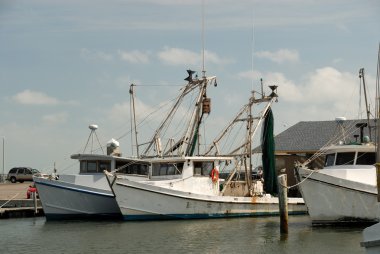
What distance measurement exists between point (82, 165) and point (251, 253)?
14052mm

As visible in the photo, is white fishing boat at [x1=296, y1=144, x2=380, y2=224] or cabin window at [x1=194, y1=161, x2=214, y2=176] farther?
cabin window at [x1=194, y1=161, x2=214, y2=176]

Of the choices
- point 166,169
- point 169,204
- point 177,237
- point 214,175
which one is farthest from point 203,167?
point 177,237

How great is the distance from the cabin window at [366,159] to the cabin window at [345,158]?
0.27 m

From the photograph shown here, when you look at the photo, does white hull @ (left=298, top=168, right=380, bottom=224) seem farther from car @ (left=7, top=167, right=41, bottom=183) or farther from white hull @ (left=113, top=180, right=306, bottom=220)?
car @ (left=7, top=167, right=41, bottom=183)

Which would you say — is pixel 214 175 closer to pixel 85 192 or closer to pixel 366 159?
pixel 85 192

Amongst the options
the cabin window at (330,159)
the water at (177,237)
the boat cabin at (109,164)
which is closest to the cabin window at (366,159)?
the cabin window at (330,159)

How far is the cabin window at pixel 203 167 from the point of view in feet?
110

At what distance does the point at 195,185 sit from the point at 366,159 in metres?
8.29

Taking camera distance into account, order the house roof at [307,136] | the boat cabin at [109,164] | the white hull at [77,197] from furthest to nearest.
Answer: the house roof at [307,136] < the boat cabin at [109,164] < the white hull at [77,197]

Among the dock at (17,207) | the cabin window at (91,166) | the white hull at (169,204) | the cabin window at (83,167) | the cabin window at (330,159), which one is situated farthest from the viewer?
the dock at (17,207)

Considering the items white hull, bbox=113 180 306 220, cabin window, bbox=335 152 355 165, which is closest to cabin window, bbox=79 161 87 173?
white hull, bbox=113 180 306 220

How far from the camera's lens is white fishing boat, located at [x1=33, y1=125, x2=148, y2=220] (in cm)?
3284

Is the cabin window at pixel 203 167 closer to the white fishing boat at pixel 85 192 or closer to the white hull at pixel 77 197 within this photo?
the white fishing boat at pixel 85 192

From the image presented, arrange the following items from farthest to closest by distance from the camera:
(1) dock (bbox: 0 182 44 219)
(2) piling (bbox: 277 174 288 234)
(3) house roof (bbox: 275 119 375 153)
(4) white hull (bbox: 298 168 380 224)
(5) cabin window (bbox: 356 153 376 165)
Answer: (3) house roof (bbox: 275 119 375 153)
(1) dock (bbox: 0 182 44 219)
(5) cabin window (bbox: 356 153 376 165)
(4) white hull (bbox: 298 168 380 224)
(2) piling (bbox: 277 174 288 234)
